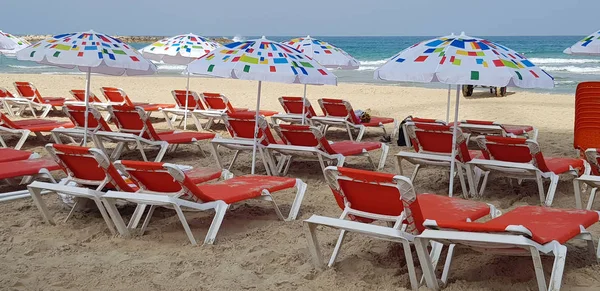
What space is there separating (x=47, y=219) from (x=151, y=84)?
59.2 ft

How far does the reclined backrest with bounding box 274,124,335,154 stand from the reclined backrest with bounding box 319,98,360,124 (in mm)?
2854

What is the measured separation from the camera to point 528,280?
4113mm

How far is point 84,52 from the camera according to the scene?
7.27m

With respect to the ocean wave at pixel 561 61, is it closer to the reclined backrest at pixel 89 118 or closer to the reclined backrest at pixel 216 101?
the reclined backrest at pixel 216 101

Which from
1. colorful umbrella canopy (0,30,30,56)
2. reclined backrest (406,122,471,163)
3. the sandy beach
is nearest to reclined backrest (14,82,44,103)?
A: colorful umbrella canopy (0,30,30,56)

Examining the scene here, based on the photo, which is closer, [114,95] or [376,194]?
[376,194]

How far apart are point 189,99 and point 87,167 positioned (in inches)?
254

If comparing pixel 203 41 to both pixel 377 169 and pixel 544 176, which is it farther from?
pixel 544 176

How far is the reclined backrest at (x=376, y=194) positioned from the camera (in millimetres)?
3975

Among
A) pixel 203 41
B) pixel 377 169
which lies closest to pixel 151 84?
pixel 203 41

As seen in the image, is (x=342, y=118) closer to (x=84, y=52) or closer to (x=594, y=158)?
(x=84, y=52)

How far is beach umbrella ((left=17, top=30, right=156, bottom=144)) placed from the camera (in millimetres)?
7199

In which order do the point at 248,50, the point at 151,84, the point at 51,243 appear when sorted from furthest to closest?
the point at 151,84 → the point at 248,50 → the point at 51,243

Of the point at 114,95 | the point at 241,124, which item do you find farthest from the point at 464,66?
the point at 114,95
